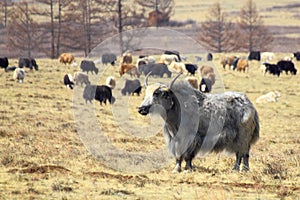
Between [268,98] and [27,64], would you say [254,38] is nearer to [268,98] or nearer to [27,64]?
[27,64]

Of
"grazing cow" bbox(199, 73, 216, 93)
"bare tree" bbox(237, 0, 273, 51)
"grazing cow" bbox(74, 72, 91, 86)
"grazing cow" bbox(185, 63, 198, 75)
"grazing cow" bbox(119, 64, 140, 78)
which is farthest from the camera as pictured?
"bare tree" bbox(237, 0, 273, 51)

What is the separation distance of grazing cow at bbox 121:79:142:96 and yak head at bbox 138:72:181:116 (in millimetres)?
19339

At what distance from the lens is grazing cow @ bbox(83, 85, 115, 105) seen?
26.9m

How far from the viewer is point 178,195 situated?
817 centimetres

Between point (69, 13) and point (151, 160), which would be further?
point (69, 13)

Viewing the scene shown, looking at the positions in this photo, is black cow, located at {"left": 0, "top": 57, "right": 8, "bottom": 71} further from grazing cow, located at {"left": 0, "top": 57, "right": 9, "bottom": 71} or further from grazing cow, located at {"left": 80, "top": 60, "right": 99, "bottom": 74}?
grazing cow, located at {"left": 80, "top": 60, "right": 99, "bottom": 74}

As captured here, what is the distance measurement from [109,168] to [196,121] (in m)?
1.74

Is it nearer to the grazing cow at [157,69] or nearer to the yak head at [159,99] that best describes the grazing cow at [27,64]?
the grazing cow at [157,69]

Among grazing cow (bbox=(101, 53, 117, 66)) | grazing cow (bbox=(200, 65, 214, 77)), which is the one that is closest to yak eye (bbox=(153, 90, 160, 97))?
grazing cow (bbox=(200, 65, 214, 77))

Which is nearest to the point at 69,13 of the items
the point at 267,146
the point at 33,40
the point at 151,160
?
the point at 33,40

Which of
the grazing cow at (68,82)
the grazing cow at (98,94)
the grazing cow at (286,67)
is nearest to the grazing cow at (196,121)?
the grazing cow at (98,94)

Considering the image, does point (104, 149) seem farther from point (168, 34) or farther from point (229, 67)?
point (168, 34)

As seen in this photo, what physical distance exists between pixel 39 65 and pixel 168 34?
91.6 ft

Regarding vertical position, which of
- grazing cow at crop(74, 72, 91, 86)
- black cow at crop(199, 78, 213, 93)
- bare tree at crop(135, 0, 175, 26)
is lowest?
black cow at crop(199, 78, 213, 93)
